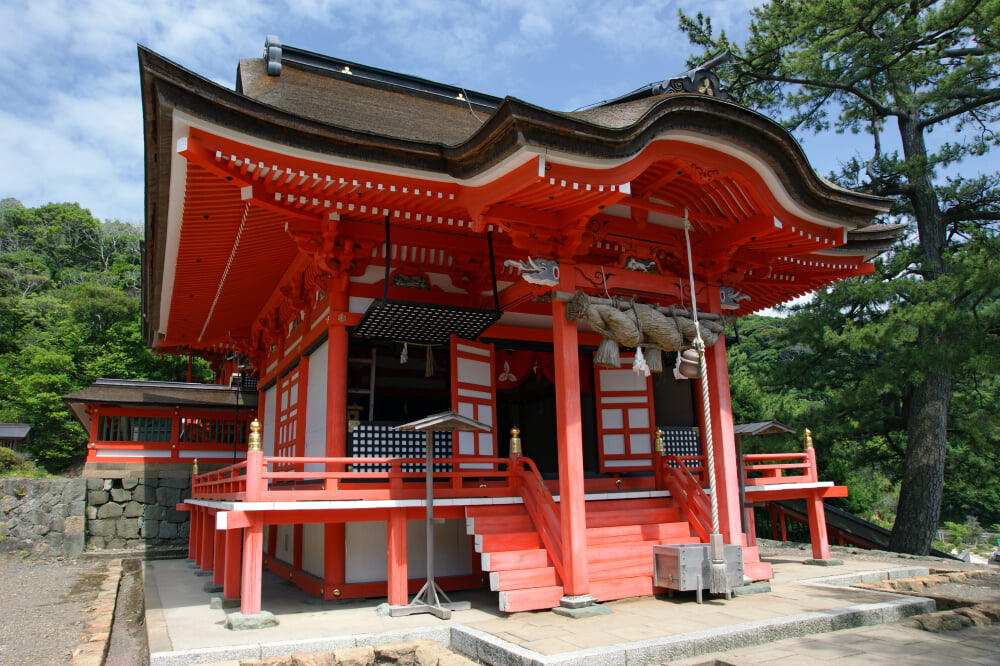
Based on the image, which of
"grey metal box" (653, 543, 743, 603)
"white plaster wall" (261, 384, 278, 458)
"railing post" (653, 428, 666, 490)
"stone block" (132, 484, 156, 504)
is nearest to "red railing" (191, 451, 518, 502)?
"grey metal box" (653, 543, 743, 603)

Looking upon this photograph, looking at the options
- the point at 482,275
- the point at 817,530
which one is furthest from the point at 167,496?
the point at 817,530

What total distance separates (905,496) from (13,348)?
36399mm

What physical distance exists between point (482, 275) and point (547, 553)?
364 cm

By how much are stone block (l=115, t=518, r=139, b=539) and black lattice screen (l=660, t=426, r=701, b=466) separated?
45.4 feet

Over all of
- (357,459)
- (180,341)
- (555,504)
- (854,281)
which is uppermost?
(854,281)

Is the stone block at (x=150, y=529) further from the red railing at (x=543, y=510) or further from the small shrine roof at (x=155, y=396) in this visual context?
the red railing at (x=543, y=510)

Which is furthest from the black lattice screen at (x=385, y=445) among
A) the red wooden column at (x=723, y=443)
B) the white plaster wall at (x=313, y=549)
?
the red wooden column at (x=723, y=443)

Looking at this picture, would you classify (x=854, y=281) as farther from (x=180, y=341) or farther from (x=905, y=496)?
(x=180, y=341)

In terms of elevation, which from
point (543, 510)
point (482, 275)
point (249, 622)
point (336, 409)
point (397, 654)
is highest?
point (482, 275)

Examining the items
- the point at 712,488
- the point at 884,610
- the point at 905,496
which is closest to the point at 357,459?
the point at 712,488

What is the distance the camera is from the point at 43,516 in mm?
15547

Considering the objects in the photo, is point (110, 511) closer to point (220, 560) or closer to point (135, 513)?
point (135, 513)

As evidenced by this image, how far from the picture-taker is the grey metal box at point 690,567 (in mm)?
6574

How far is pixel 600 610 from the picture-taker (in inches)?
244
